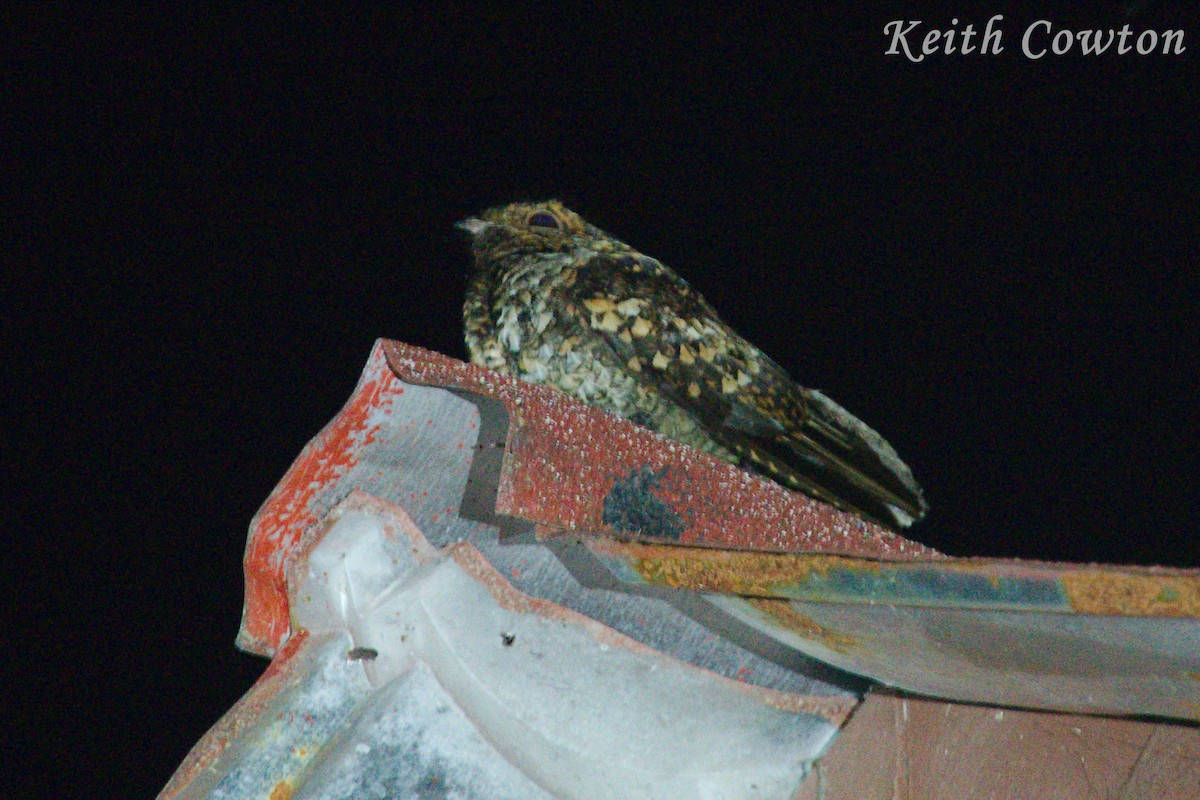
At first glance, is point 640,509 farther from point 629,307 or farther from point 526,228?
point 526,228

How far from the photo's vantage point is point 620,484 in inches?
48.1

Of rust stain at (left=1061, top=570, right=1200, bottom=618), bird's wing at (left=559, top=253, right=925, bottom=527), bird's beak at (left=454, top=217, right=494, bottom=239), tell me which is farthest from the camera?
bird's beak at (left=454, top=217, right=494, bottom=239)

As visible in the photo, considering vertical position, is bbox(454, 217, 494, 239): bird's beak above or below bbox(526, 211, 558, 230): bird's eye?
below

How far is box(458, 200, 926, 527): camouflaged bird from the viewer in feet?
7.50

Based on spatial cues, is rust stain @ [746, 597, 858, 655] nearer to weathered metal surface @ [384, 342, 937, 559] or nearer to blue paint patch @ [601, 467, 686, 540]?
weathered metal surface @ [384, 342, 937, 559]

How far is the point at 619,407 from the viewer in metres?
2.46

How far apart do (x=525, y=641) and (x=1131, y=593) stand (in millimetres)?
580

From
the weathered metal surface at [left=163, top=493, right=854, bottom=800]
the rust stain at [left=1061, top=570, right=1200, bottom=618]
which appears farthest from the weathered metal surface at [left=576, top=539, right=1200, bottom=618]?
the weathered metal surface at [left=163, top=493, right=854, bottom=800]

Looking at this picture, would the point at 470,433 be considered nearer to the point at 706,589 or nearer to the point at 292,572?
the point at 292,572

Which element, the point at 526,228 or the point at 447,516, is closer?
the point at 447,516

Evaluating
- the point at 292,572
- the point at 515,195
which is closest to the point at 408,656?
the point at 292,572

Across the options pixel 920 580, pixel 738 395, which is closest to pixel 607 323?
pixel 738 395

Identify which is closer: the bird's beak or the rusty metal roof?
the rusty metal roof

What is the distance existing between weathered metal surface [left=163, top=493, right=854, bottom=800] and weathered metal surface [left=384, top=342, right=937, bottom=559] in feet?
0.41
